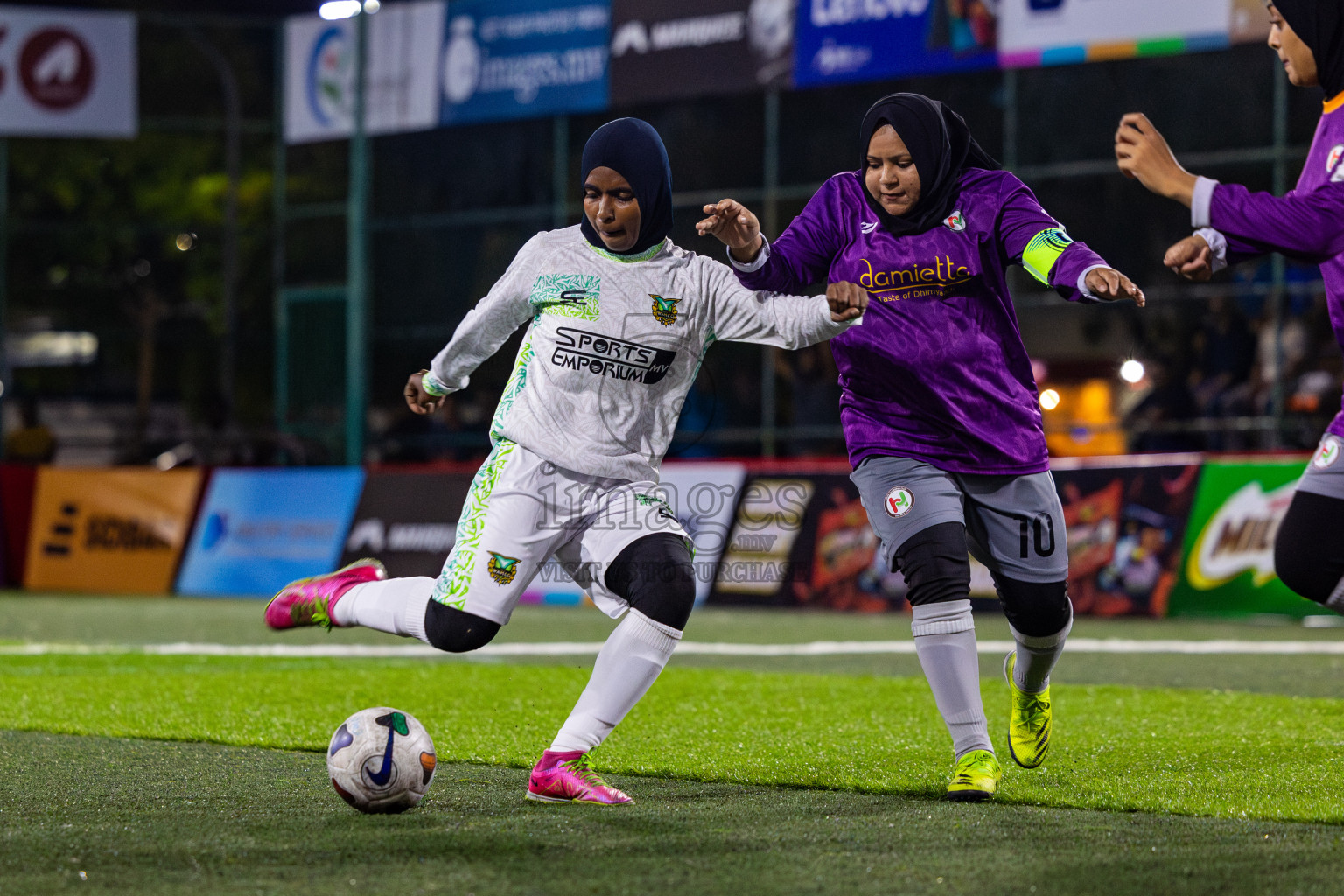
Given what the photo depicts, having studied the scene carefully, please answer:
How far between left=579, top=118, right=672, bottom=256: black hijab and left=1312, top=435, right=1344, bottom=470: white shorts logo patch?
2.16m

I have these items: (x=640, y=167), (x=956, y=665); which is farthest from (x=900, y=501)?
(x=640, y=167)

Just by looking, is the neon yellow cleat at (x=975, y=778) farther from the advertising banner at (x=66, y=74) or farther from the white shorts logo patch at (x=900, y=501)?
the advertising banner at (x=66, y=74)

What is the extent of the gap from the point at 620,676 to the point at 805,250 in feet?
5.40

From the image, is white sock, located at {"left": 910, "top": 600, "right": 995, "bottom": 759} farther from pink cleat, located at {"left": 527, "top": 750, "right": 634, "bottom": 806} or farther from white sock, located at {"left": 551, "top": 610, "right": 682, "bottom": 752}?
pink cleat, located at {"left": 527, "top": 750, "right": 634, "bottom": 806}

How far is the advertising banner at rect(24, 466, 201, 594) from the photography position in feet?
60.5

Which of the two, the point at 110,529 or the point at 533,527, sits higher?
the point at 533,527

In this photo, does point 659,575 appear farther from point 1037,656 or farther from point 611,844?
point 1037,656

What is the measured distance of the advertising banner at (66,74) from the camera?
81.6ft

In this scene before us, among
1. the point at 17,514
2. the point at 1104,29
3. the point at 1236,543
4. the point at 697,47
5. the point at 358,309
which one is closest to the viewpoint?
the point at 1236,543

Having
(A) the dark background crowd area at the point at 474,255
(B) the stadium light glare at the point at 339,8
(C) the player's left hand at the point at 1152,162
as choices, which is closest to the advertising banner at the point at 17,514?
(A) the dark background crowd area at the point at 474,255

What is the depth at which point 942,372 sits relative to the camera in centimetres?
588

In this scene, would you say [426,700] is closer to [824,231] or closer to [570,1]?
[824,231]

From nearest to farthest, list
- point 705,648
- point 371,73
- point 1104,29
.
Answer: point 705,648 < point 1104,29 < point 371,73

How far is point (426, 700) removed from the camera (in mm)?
8758
